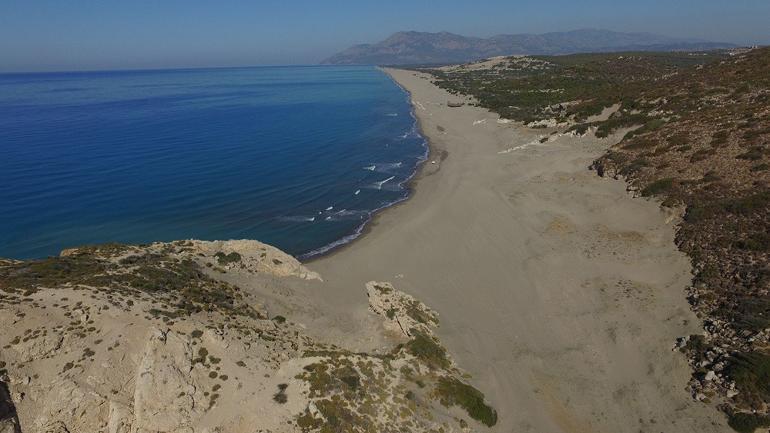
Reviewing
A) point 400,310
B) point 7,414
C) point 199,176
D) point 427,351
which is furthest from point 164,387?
point 199,176

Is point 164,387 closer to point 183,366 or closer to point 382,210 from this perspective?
point 183,366

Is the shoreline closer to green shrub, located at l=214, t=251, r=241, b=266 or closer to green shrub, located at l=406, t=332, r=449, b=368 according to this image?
green shrub, located at l=214, t=251, r=241, b=266

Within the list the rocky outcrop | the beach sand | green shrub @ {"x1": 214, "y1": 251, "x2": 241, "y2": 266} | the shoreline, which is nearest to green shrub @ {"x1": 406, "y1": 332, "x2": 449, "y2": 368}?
the beach sand

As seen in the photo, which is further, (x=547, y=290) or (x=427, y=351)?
(x=547, y=290)

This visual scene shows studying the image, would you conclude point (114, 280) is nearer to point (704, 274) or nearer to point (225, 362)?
point (225, 362)

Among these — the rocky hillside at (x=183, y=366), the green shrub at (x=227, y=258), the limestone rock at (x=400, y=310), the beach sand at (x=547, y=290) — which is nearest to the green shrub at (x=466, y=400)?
the rocky hillside at (x=183, y=366)

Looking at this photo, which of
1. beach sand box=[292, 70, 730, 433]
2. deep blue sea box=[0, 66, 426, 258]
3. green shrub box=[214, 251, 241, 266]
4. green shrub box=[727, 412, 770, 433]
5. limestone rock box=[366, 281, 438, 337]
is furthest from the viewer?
deep blue sea box=[0, 66, 426, 258]

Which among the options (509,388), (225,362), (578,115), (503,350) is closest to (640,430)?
(509,388)
